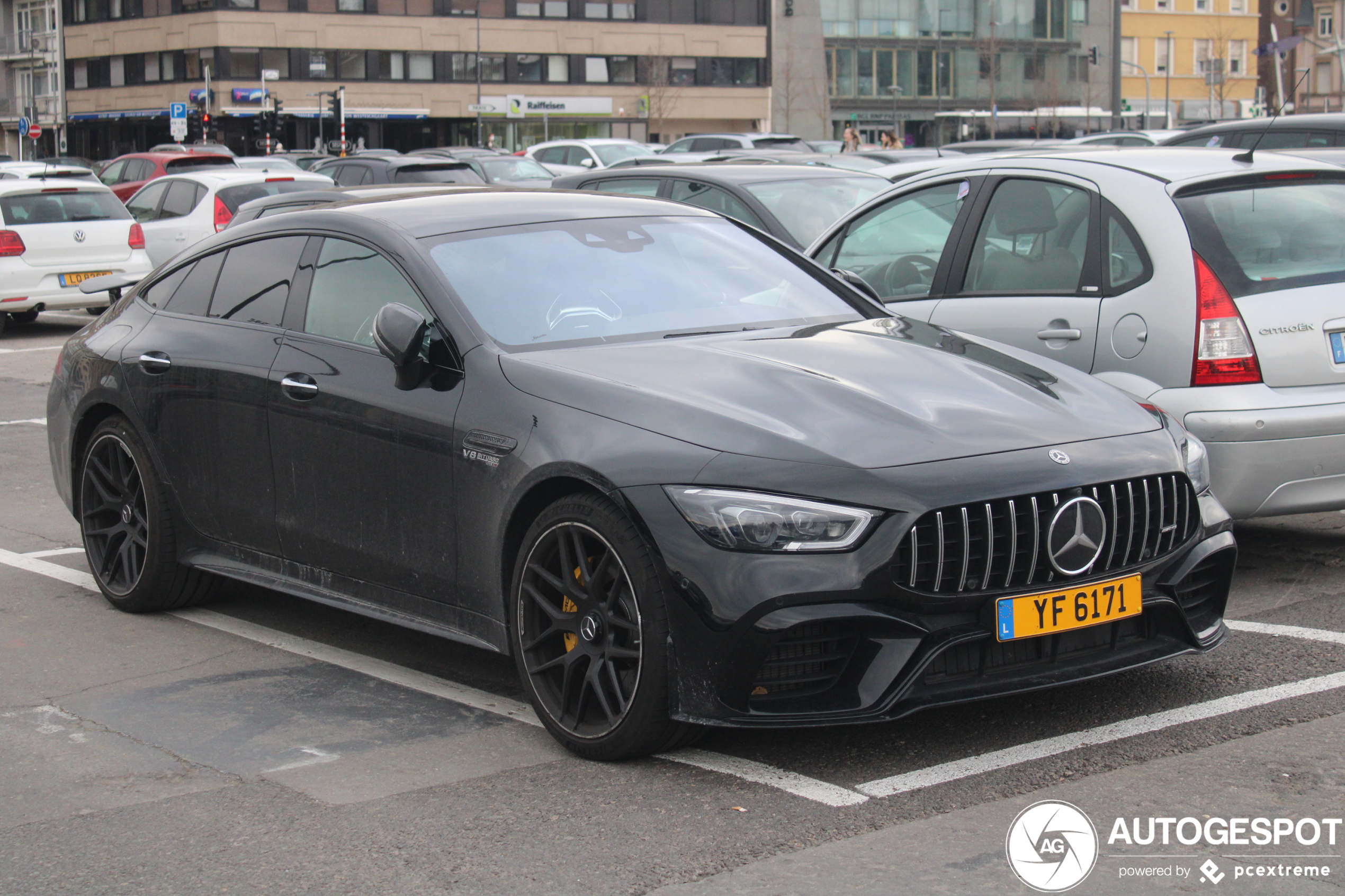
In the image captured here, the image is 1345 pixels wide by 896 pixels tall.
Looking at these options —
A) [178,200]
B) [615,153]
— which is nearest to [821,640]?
[178,200]

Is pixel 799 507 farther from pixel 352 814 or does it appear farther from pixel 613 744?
pixel 352 814

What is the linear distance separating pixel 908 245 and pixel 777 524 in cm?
374

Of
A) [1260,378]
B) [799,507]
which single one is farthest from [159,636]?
[1260,378]

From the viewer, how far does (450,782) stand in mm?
4406

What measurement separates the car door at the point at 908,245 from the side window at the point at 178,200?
1439 centimetres

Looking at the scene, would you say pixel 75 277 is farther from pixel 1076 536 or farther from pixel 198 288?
pixel 1076 536

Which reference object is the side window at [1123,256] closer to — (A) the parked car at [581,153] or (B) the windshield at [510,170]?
(B) the windshield at [510,170]

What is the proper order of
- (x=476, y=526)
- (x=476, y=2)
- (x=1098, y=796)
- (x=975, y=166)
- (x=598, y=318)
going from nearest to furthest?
(x=1098, y=796)
(x=476, y=526)
(x=598, y=318)
(x=975, y=166)
(x=476, y=2)

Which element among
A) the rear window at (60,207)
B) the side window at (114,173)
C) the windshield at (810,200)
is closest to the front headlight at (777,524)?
the windshield at (810,200)

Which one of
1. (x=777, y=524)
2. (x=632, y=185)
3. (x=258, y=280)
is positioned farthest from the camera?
(x=632, y=185)

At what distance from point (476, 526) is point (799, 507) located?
1161mm

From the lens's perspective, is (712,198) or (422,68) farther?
(422,68)

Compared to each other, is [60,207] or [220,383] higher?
[60,207]

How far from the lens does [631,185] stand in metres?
12.1
